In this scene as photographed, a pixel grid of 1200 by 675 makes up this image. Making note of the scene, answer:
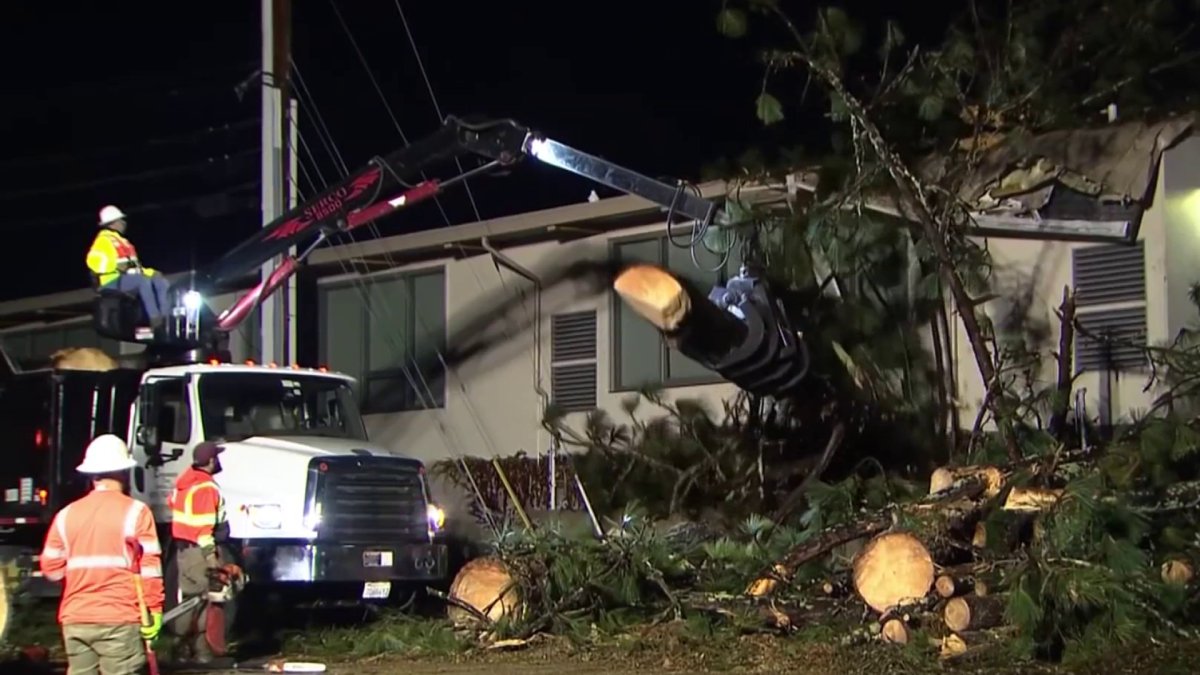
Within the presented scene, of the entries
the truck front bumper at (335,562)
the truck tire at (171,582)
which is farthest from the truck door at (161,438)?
the truck front bumper at (335,562)

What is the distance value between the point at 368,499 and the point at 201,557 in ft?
6.36

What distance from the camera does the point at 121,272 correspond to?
14.6 m

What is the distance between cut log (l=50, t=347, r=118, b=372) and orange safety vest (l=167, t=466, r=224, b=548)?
2.99 metres

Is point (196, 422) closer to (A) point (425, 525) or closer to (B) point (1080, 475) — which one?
(A) point (425, 525)

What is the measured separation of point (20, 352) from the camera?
24688 mm

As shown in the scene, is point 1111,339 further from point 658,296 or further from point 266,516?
point 266,516

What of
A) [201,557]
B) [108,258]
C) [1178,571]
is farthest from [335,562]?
[1178,571]

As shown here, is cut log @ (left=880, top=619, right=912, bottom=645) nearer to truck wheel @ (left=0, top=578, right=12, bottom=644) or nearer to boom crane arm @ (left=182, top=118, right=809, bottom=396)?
boom crane arm @ (left=182, top=118, right=809, bottom=396)

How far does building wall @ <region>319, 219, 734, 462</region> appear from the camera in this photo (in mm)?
17938

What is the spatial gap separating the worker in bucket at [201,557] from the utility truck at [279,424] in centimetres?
68

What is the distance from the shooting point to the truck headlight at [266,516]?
42.9 feet

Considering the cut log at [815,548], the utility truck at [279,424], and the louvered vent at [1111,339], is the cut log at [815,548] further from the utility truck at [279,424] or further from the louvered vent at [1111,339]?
the louvered vent at [1111,339]

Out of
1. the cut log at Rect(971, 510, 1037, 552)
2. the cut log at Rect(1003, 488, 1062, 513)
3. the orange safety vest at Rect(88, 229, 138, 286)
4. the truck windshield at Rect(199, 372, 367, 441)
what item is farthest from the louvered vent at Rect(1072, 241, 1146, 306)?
the orange safety vest at Rect(88, 229, 138, 286)

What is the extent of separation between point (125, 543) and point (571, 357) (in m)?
10.8
